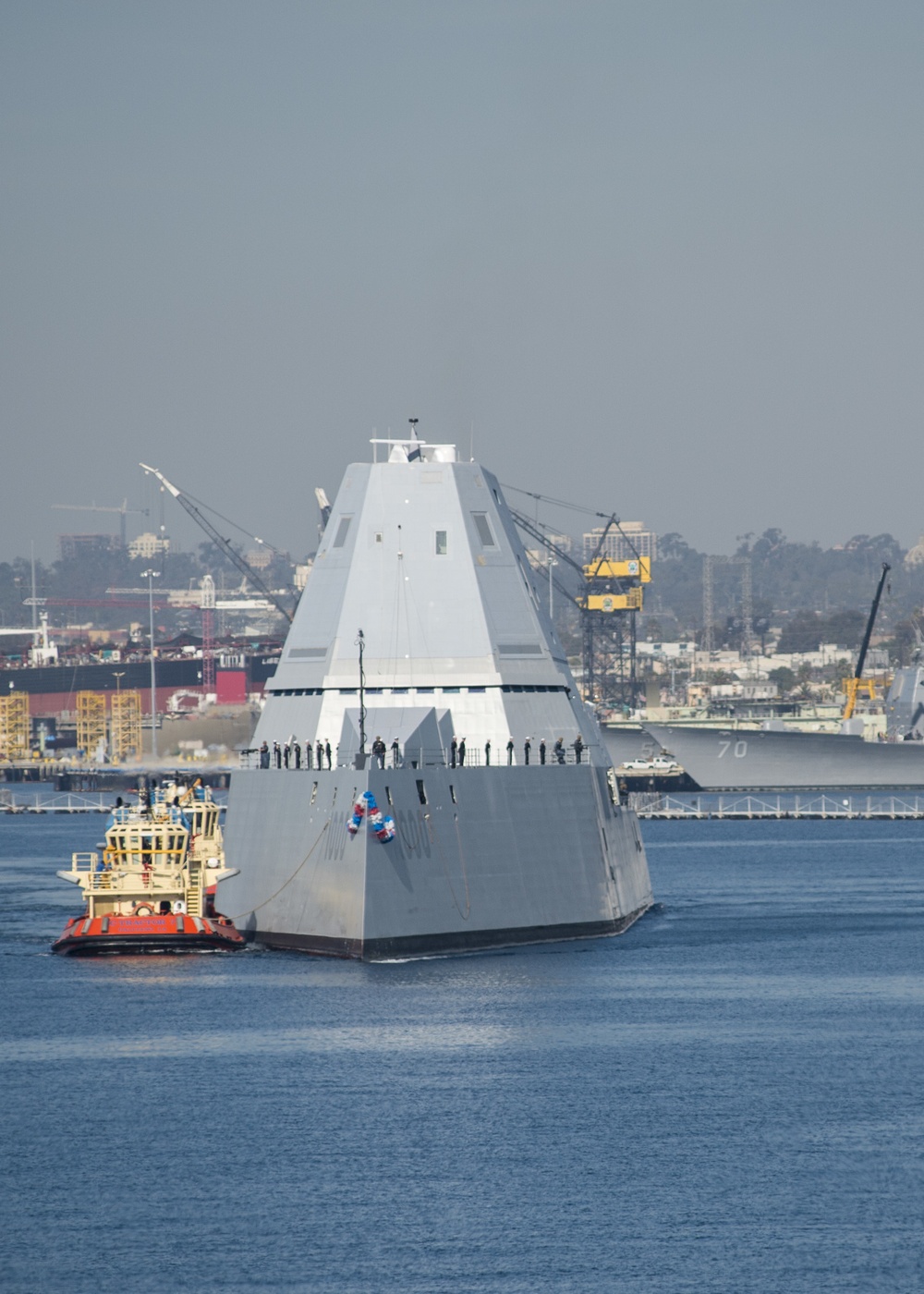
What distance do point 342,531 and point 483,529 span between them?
9.81 ft

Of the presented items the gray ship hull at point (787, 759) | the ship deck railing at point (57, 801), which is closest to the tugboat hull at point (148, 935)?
the ship deck railing at point (57, 801)

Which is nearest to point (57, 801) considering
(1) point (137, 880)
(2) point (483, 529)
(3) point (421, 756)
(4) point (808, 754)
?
(4) point (808, 754)

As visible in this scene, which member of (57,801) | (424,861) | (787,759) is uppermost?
(424,861)

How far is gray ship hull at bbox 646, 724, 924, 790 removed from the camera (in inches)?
4963

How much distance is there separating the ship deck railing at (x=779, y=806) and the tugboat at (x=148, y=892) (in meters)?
55.8

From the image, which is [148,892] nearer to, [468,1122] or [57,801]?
[468,1122]

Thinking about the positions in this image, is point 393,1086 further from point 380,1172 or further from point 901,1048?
point 901,1048

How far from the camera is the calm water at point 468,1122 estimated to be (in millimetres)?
22234

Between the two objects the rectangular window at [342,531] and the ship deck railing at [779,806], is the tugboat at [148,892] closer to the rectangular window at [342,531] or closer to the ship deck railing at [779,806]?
the rectangular window at [342,531]

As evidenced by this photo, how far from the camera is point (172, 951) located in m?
43.2

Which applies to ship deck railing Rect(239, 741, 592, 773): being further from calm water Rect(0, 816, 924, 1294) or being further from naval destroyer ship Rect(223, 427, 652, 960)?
calm water Rect(0, 816, 924, 1294)

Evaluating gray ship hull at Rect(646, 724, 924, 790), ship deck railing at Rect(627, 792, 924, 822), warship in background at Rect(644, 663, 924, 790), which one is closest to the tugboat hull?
ship deck railing at Rect(627, 792, 924, 822)

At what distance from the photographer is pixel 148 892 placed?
143 feet

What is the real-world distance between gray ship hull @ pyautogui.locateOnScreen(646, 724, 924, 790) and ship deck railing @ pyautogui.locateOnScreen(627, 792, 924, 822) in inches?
45.5
